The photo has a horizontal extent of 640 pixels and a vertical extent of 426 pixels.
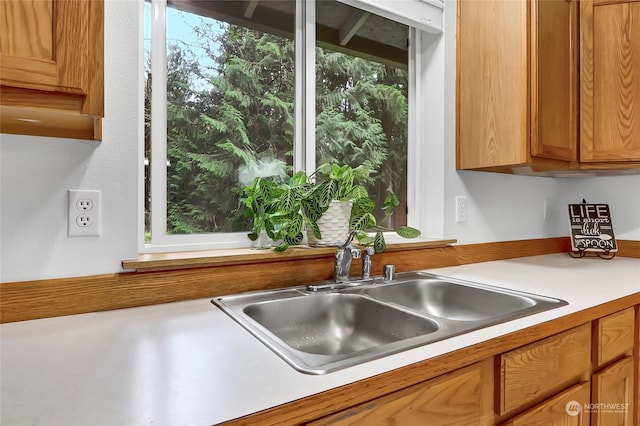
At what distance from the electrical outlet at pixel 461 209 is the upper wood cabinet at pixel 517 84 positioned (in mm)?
151

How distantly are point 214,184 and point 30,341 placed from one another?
722 mm

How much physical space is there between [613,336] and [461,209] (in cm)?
75

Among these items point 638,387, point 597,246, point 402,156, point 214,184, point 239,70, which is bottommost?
point 638,387

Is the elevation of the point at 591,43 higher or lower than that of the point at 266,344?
higher

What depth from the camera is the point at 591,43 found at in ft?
5.57

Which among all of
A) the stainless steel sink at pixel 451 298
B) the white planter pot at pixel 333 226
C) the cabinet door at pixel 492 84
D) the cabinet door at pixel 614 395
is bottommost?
the cabinet door at pixel 614 395

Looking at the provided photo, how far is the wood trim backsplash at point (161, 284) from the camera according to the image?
2.89 ft

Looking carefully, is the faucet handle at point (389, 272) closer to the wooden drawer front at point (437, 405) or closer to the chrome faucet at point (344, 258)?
the chrome faucet at point (344, 258)

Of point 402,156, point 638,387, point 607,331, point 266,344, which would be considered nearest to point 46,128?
point 266,344

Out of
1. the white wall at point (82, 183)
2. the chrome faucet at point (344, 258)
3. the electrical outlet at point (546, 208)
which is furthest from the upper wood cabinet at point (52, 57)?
the electrical outlet at point (546, 208)

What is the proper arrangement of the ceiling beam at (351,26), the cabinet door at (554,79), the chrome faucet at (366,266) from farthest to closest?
the ceiling beam at (351,26)
the cabinet door at (554,79)
the chrome faucet at (366,266)

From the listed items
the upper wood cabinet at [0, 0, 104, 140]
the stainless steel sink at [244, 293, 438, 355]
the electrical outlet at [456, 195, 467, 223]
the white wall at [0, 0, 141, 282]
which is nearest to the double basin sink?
the stainless steel sink at [244, 293, 438, 355]

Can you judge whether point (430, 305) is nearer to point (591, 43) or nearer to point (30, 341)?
point (30, 341)

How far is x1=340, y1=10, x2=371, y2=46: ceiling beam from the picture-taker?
162 cm
